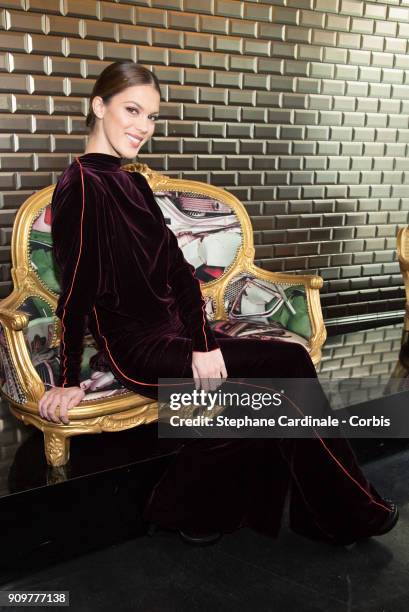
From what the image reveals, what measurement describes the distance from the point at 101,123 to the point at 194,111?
1557 mm

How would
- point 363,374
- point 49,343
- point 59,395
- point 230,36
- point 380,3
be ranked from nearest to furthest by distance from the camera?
1. point 59,395
2. point 49,343
3. point 363,374
4. point 230,36
5. point 380,3

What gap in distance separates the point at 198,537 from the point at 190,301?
2.59 ft

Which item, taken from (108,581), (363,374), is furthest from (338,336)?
(108,581)

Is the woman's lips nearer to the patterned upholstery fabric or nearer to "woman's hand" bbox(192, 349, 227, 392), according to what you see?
"woman's hand" bbox(192, 349, 227, 392)

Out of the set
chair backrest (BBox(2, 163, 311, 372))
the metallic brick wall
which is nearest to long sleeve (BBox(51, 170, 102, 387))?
chair backrest (BBox(2, 163, 311, 372))

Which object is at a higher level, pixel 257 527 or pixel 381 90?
pixel 381 90

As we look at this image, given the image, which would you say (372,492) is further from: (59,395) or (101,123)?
(101,123)

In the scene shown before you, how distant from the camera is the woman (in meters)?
1.88

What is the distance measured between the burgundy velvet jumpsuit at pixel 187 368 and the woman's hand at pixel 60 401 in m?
0.03

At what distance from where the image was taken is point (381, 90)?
13.5ft

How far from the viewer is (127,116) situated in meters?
1.91

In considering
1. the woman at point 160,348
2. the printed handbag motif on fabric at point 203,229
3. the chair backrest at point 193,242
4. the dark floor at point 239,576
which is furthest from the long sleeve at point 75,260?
the printed handbag motif on fabric at point 203,229

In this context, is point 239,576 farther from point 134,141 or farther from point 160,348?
point 134,141

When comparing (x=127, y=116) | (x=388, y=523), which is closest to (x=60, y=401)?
(x=127, y=116)
